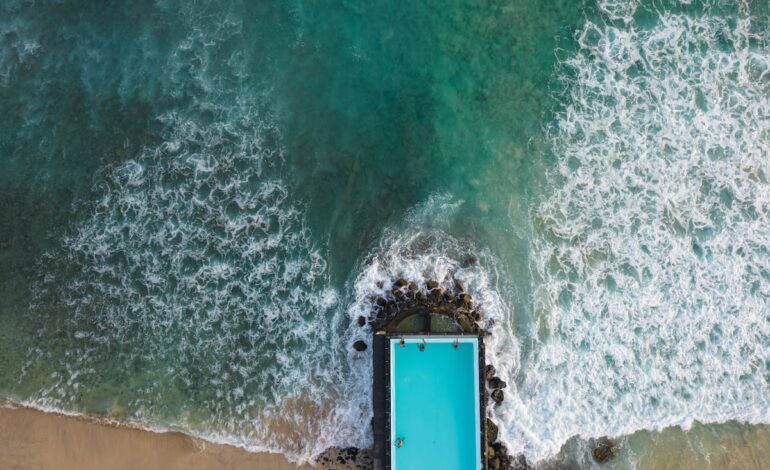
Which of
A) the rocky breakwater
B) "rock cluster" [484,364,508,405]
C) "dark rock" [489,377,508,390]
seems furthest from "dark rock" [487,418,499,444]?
the rocky breakwater

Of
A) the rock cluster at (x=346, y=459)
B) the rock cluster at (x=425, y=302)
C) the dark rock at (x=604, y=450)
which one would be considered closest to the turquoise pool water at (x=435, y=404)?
the rock cluster at (x=425, y=302)

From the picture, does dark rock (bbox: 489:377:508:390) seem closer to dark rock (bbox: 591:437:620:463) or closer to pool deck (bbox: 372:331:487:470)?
pool deck (bbox: 372:331:487:470)

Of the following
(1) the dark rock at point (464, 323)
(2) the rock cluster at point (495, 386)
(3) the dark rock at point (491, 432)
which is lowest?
(3) the dark rock at point (491, 432)

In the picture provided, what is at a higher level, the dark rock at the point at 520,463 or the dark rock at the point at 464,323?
the dark rock at the point at 464,323

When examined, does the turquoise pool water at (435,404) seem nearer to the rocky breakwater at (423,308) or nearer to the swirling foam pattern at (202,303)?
the rocky breakwater at (423,308)

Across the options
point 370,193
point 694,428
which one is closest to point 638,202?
point 694,428
